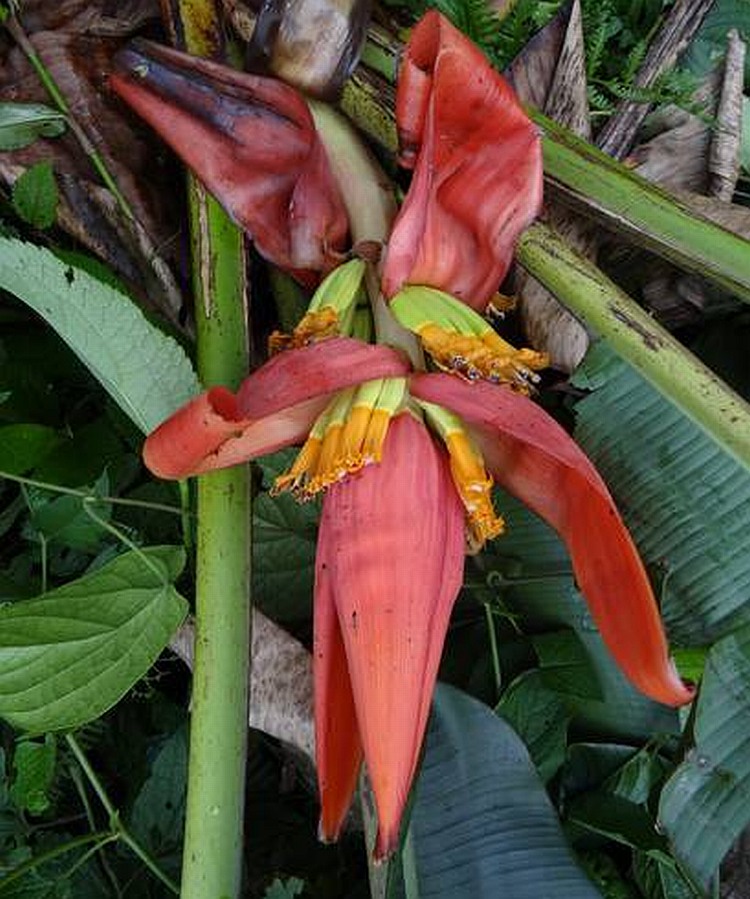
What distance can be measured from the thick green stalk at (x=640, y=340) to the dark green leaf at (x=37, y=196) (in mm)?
299

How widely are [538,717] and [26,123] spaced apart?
0.48 meters

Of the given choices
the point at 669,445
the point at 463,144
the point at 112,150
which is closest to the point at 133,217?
the point at 112,150

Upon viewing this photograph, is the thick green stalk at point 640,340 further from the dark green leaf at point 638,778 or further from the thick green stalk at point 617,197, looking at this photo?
the dark green leaf at point 638,778

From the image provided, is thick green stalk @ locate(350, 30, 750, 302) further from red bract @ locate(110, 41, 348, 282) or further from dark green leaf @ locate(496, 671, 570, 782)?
dark green leaf @ locate(496, 671, 570, 782)

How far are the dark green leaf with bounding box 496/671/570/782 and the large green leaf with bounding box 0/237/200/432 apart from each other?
0.26m

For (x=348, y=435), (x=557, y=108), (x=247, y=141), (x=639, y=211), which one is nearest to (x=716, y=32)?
(x=557, y=108)

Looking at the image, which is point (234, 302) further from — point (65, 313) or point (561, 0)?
point (561, 0)

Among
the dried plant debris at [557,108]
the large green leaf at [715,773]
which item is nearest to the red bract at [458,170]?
the dried plant debris at [557,108]

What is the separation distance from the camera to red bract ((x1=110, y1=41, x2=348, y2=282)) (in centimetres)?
67

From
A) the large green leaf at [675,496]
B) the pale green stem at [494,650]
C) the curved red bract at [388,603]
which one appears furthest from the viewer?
the pale green stem at [494,650]

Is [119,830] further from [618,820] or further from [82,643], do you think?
[618,820]

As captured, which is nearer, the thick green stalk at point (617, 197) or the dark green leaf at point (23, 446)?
the thick green stalk at point (617, 197)

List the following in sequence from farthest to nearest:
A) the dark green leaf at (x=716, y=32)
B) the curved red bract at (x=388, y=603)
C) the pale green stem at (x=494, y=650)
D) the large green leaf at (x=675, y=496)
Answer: the dark green leaf at (x=716, y=32)
the pale green stem at (x=494, y=650)
the large green leaf at (x=675, y=496)
the curved red bract at (x=388, y=603)

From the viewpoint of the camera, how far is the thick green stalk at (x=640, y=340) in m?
0.62
